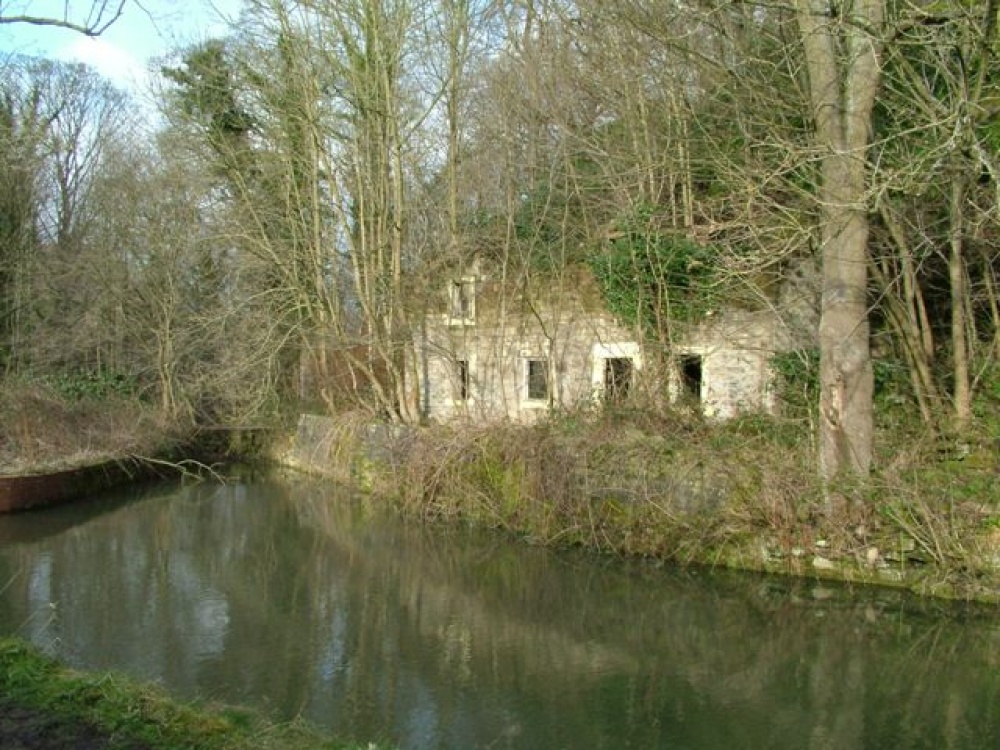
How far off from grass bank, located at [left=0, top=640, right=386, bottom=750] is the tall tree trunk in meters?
7.43

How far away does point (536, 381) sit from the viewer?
709 inches

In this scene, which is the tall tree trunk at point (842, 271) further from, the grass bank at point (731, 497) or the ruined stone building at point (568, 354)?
the ruined stone building at point (568, 354)

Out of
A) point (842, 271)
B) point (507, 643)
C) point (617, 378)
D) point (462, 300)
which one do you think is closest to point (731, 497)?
point (842, 271)

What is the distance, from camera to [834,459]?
10.7 m

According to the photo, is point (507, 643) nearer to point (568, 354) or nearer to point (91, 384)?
point (568, 354)

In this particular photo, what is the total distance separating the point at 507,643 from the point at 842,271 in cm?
610

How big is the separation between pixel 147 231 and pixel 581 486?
16165mm

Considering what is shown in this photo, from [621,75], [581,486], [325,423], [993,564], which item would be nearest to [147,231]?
[325,423]

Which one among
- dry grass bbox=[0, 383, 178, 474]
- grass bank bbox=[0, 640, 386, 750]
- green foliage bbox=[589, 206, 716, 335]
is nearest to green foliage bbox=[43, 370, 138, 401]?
dry grass bbox=[0, 383, 178, 474]

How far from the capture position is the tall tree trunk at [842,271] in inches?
415

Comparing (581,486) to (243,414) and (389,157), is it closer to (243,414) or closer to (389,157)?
(389,157)

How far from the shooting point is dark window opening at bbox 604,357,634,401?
14.6m

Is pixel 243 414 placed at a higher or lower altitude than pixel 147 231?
lower

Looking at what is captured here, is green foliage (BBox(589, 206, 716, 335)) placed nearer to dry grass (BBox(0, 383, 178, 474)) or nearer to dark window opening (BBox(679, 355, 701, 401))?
dark window opening (BBox(679, 355, 701, 401))
